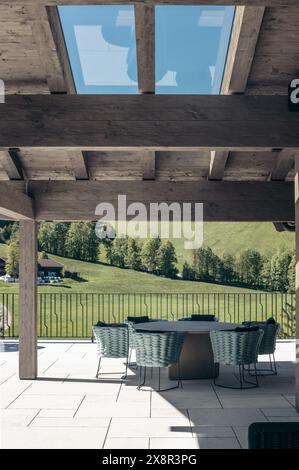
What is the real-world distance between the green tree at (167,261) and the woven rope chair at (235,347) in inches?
1597

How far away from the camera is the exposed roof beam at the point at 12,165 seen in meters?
7.82

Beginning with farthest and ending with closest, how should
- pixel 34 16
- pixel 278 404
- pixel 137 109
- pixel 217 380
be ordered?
pixel 217 380 → pixel 278 404 → pixel 137 109 → pixel 34 16

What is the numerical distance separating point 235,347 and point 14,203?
332cm

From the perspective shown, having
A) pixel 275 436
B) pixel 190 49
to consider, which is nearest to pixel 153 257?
pixel 190 49

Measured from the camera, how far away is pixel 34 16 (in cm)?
477

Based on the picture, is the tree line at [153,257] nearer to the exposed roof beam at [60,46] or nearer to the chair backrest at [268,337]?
the chair backrest at [268,337]

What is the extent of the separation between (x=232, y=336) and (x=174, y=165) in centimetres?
254

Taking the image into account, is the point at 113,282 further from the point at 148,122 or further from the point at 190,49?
the point at 148,122

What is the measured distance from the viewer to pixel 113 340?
26.4 ft

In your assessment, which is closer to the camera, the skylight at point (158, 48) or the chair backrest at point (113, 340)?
the skylight at point (158, 48)

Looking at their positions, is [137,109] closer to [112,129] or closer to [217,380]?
[112,129]

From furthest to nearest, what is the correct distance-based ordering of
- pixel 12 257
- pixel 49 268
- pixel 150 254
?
pixel 150 254 → pixel 49 268 → pixel 12 257

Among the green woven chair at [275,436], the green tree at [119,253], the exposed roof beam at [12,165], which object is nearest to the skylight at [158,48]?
the exposed roof beam at [12,165]

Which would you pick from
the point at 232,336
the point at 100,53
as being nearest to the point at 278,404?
the point at 232,336
